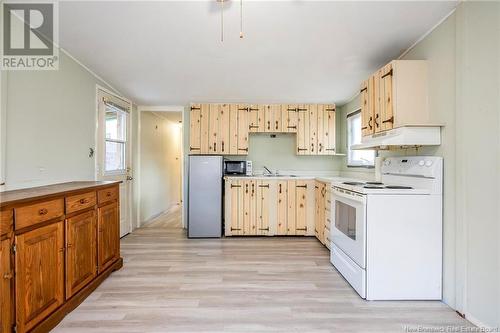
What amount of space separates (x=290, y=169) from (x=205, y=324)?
3.30 meters

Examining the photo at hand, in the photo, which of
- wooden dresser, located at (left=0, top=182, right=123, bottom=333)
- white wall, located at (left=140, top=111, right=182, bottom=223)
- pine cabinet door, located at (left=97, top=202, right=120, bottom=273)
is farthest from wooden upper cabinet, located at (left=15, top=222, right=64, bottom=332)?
white wall, located at (left=140, top=111, right=182, bottom=223)

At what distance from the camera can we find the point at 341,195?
2.83 meters

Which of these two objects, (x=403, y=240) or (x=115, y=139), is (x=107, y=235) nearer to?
(x=115, y=139)

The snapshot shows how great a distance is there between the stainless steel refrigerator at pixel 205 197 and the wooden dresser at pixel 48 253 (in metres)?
1.66

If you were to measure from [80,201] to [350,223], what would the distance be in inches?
95.5

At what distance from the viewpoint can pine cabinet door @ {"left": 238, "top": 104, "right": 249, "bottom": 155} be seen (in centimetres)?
448

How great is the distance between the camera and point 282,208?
4254mm

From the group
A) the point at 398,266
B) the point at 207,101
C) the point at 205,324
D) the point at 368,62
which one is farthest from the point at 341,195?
the point at 207,101

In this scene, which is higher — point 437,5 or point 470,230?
point 437,5

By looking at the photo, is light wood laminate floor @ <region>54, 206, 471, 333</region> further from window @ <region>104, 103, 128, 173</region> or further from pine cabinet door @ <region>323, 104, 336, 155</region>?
pine cabinet door @ <region>323, 104, 336, 155</region>

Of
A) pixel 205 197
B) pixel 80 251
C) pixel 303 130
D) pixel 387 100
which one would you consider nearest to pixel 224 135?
pixel 205 197

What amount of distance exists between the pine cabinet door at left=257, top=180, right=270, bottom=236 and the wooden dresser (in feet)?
7.40

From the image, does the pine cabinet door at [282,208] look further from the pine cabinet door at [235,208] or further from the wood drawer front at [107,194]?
the wood drawer front at [107,194]

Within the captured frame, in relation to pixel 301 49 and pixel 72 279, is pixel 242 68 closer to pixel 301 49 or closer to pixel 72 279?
pixel 301 49
